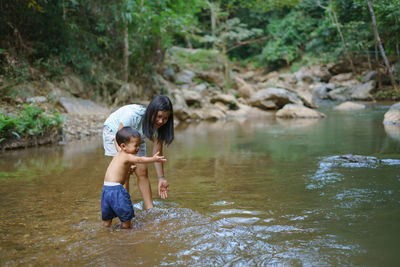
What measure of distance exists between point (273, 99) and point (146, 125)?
14017 mm

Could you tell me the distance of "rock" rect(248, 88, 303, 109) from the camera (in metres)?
15.9

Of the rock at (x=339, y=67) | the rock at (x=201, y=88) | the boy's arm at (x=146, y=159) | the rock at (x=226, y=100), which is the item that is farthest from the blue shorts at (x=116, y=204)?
the rock at (x=339, y=67)

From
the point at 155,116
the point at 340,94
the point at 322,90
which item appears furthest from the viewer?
the point at 322,90

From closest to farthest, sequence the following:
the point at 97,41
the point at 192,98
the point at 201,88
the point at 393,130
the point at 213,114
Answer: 1. the point at 393,130
2. the point at 97,41
3. the point at 213,114
4. the point at 192,98
5. the point at 201,88

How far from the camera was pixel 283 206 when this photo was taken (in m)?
3.15

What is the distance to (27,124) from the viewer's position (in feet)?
22.0

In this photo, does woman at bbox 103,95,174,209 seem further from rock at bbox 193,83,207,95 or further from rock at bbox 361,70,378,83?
rock at bbox 361,70,378,83

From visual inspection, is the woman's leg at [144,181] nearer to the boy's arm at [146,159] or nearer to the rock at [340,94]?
the boy's arm at [146,159]

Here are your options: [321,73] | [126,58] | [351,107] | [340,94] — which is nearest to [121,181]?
[126,58]

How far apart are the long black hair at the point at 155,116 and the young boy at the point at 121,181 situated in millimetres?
254

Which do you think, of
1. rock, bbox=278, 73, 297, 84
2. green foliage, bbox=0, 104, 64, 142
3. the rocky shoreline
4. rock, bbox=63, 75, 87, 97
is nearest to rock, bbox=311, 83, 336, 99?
the rocky shoreline

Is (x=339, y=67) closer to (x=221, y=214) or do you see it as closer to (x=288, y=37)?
(x=288, y=37)

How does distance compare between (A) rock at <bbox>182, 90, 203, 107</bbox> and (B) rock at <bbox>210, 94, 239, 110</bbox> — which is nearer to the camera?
(A) rock at <bbox>182, 90, 203, 107</bbox>

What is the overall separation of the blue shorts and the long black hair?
57 cm
